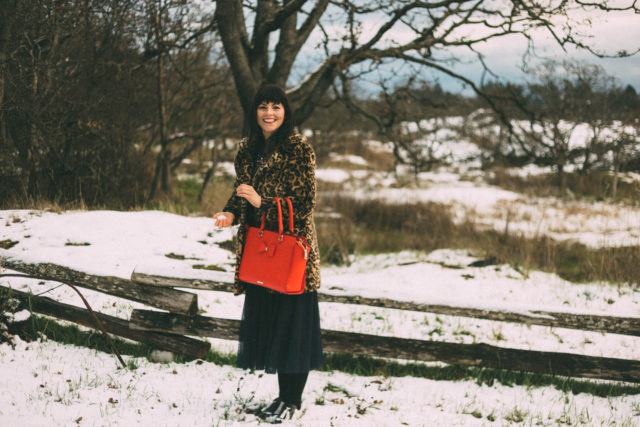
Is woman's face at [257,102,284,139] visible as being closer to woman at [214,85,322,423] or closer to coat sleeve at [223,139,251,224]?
woman at [214,85,322,423]

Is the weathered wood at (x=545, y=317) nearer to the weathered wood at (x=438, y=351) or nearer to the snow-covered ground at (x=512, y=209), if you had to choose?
the weathered wood at (x=438, y=351)

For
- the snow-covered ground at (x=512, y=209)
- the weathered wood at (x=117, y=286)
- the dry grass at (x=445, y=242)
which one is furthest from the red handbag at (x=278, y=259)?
the snow-covered ground at (x=512, y=209)

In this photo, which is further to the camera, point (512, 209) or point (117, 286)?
point (512, 209)

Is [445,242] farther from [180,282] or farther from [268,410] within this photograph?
[268,410]

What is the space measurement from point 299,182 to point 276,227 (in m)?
0.29

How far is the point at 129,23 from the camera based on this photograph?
820 centimetres

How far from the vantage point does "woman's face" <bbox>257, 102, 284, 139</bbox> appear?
263 centimetres

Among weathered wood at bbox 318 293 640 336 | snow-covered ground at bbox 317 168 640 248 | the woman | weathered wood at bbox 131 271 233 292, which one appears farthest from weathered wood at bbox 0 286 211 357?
snow-covered ground at bbox 317 168 640 248

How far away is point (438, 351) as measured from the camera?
3797mm

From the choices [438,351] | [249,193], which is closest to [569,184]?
[438,351]

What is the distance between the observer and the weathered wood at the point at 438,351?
144 inches

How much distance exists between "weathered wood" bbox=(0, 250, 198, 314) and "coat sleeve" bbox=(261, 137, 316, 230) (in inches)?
56.9

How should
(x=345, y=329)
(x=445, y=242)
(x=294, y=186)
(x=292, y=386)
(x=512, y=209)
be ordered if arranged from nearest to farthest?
(x=294, y=186)
(x=292, y=386)
(x=345, y=329)
(x=445, y=242)
(x=512, y=209)

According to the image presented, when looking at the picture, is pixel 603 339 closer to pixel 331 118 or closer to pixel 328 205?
pixel 328 205
